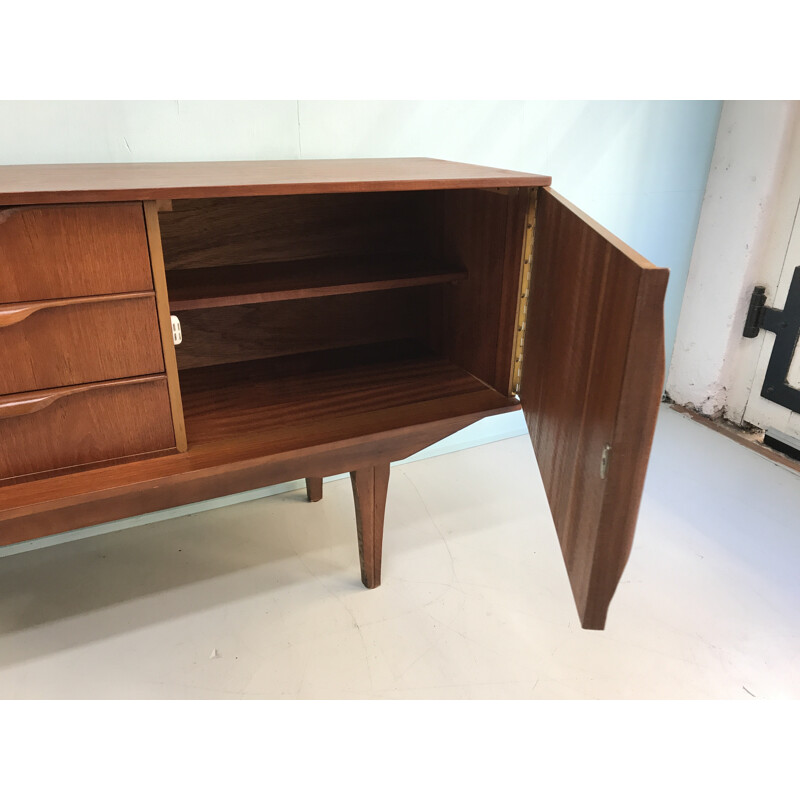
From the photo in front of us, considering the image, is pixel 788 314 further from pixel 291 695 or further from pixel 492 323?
pixel 291 695

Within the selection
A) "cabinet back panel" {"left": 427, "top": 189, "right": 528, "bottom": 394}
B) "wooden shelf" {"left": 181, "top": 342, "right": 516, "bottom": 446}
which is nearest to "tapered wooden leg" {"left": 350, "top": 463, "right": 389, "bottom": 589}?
"wooden shelf" {"left": 181, "top": 342, "right": 516, "bottom": 446}

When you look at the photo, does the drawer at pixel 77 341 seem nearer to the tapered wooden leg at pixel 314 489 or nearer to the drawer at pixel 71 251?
the drawer at pixel 71 251

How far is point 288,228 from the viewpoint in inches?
55.9

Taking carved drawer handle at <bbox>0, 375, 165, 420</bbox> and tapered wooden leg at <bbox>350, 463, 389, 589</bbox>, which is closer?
carved drawer handle at <bbox>0, 375, 165, 420</bbox>

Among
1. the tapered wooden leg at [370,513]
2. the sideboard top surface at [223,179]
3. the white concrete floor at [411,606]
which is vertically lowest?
the white concrete floor at [411,606]

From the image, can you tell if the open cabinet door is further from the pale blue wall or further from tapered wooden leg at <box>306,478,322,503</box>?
tapered wooden leg at <box>306,478,322,503</box>

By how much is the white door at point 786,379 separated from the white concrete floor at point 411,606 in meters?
0.33

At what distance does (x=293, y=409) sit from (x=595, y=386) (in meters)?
0.63

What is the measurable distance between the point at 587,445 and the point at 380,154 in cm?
106

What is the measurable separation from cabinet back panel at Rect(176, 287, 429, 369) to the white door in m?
1.25

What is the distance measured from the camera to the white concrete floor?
1.21 m

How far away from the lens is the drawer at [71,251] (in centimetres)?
85

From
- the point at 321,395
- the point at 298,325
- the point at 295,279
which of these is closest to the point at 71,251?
the point at 295,279

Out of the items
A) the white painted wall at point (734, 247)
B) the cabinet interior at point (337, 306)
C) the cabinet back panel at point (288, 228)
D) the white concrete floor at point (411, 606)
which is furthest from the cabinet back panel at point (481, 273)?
the white painted wall at point (734, 247)
